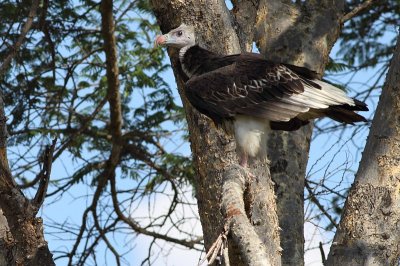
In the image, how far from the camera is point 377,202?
616 cm

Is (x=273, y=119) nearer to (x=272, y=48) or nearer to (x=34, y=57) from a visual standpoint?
(x=272, y=48)

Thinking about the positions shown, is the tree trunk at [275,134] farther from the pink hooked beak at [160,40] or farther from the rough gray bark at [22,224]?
the rough gray bark at [22,224]

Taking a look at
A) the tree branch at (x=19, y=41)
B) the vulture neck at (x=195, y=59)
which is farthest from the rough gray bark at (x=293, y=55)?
the tree branch at (x=19, y=41)

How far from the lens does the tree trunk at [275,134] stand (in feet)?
18.9

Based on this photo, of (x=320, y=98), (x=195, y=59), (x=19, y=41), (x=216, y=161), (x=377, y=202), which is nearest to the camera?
(x=216, y=161)

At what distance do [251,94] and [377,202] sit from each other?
3.79ft


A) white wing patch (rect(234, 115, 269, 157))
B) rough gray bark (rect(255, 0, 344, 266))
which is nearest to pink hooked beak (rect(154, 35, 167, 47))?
white wing patch (rect(234, 115, 269, 157))

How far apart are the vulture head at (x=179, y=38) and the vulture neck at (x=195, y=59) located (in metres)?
0.06

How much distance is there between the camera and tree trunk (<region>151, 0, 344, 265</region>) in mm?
5762

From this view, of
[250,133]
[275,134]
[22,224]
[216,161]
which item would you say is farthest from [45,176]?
[275,134]

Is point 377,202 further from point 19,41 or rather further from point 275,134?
point 19,41

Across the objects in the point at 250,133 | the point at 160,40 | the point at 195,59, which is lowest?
the point at 250,133

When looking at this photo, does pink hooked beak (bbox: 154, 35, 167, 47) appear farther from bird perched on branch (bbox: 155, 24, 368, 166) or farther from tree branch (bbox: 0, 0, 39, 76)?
tree branch (bbox: 0, 0, 39, 76)

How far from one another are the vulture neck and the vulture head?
0.19 ft
